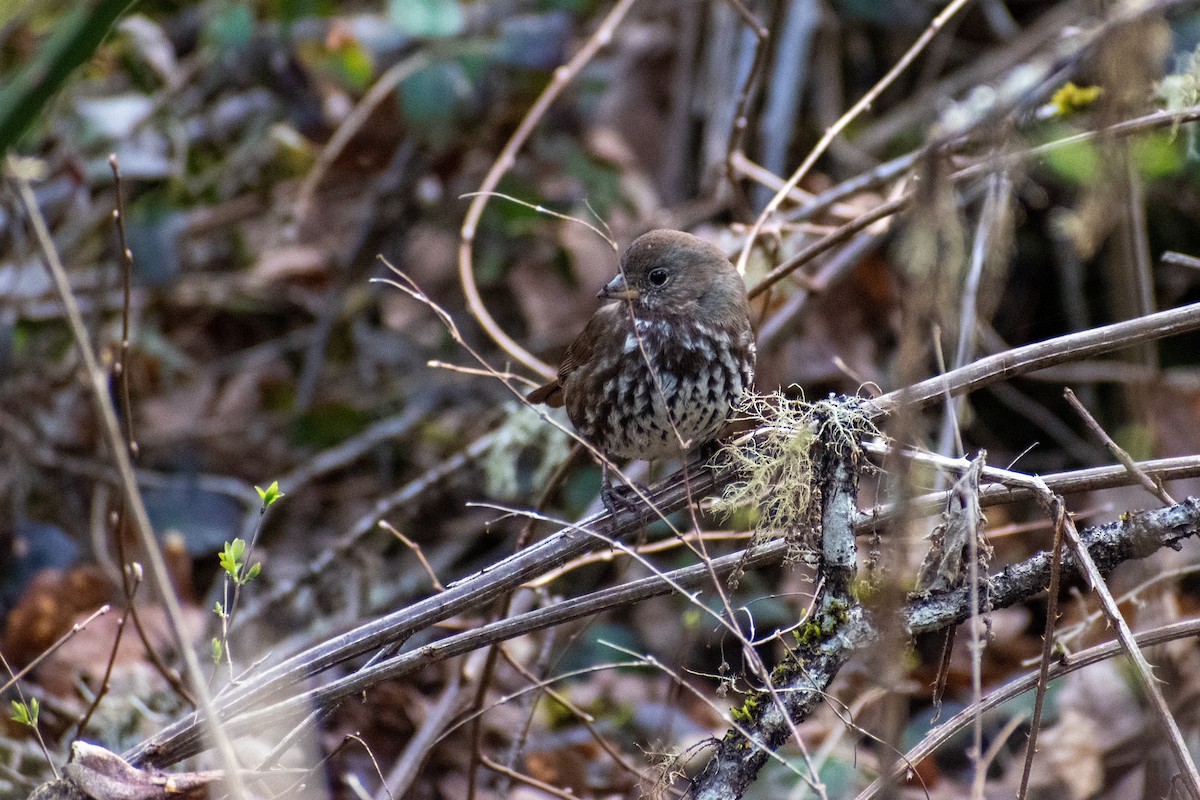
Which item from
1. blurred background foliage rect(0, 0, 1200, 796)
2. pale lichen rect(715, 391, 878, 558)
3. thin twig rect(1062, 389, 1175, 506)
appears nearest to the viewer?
thin twig rect(1062, 389, 1175, 506)

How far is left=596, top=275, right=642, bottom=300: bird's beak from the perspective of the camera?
9.59 ft

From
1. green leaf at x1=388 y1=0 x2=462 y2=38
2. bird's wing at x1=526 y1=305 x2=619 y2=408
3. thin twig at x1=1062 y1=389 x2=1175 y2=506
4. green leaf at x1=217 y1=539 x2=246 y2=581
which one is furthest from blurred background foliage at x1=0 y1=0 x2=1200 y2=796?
thin twig at x1=1062 y1=389 x2=1175 y2=506

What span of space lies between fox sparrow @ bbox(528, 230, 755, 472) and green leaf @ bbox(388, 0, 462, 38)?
1.92 meters

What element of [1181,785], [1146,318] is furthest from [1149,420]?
[1181,785]

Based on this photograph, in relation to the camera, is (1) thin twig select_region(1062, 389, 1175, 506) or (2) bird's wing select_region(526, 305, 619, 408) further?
(2) bird's wing select_region(526, 305, 619, 408)

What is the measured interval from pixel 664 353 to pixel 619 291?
9.4 inches

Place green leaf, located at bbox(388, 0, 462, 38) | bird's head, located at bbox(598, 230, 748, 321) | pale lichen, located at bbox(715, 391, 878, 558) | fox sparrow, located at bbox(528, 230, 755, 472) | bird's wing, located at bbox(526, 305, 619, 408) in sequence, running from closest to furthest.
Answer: pale lichen, located at bbox(715, 391, 878, 558), fox sparrow, located at bbox(528, 230, 755, 472), bird's head, located at bbox(598, 230, 748, 321), bird's wing, located at bbox(526, 305, 619, 408), green leaf, located at bbox(388, 0, 462, 38)

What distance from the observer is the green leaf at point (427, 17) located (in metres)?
4.52

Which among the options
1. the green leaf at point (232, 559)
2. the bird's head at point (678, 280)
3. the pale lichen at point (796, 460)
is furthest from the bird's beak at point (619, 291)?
the green leaf at point (232, 559)

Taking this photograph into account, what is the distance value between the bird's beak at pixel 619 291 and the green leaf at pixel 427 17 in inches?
78.2

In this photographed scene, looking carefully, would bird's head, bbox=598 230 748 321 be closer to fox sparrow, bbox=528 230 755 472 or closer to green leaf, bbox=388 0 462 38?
fox sparrow, bbox=528 230 755 472

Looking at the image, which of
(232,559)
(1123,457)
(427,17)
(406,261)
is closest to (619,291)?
(232,559)

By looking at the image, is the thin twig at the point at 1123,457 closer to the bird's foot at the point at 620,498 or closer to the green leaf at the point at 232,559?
the bird's foot at the point at 620,498

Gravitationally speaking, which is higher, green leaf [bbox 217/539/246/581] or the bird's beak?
the bird's beak
